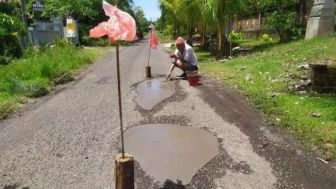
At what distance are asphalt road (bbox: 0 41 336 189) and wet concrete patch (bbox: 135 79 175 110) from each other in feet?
0.50

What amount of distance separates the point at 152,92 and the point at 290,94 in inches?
122

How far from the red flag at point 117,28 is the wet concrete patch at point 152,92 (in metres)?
4.32

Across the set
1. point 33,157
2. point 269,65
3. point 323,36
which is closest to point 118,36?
point 33,157

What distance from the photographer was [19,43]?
1689cm

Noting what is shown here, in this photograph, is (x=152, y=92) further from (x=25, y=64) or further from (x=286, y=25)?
(x=286, y=25)

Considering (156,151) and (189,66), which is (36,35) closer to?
(189,66)

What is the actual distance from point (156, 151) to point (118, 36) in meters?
2.43

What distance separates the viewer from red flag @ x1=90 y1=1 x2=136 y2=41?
3260 millimetres

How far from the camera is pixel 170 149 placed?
5371 millimetres

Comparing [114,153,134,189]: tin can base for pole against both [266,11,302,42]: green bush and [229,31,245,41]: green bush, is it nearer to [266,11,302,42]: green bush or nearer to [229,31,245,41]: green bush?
[266,11,302,42]: green bush

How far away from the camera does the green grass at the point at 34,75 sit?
8977 mm

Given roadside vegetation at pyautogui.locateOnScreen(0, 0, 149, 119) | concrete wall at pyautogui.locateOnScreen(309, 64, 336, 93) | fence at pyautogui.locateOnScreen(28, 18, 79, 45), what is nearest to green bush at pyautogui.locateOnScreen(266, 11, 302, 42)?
roadside vegetation at pyautogui.locateOnScreen(0, 0, 149, 119)

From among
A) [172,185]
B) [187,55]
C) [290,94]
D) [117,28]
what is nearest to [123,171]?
[172,185]

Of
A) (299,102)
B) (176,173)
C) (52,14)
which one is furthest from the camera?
(52,14)
